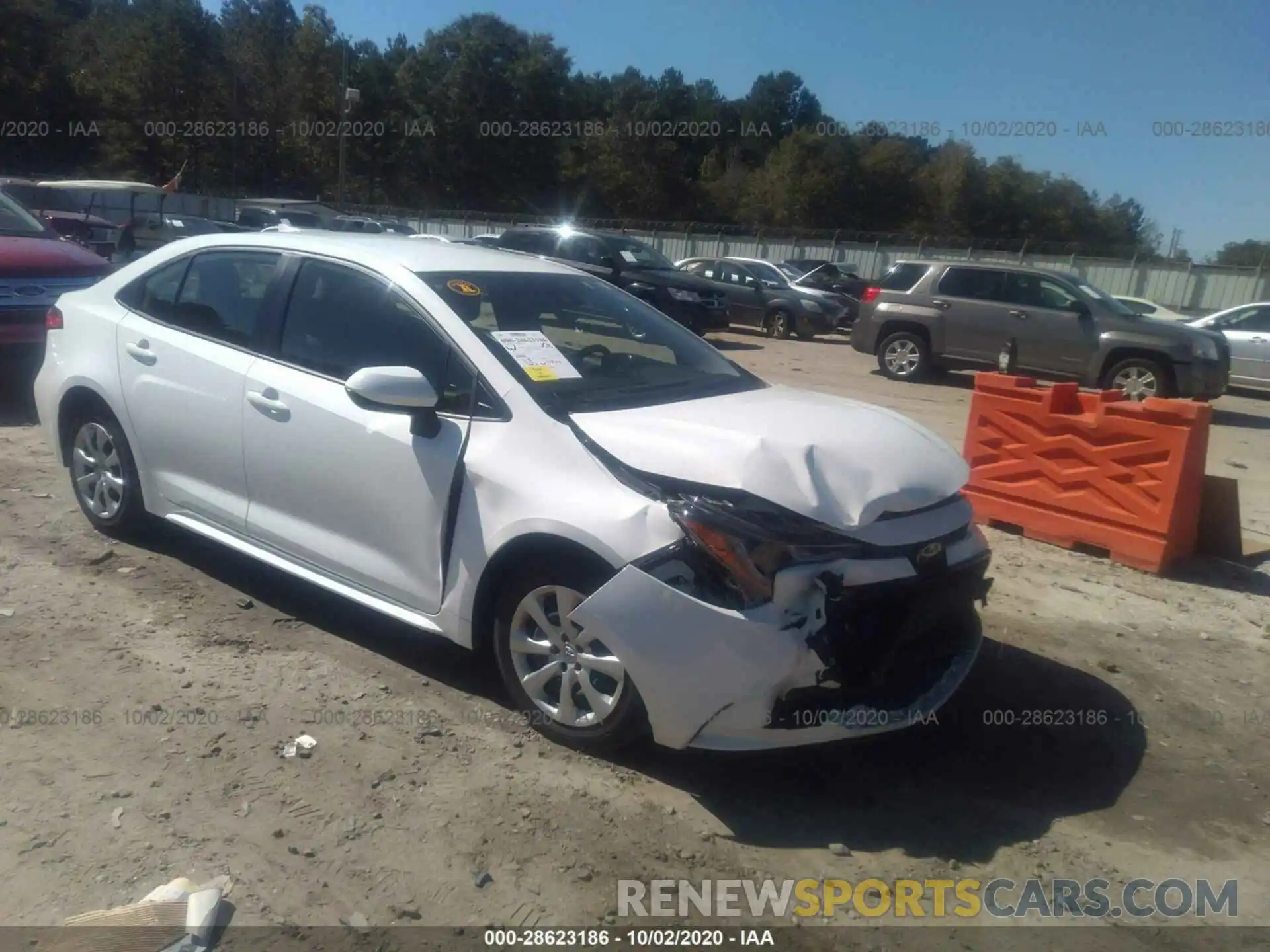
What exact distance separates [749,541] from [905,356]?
13.0 m

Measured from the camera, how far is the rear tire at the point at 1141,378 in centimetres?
1323

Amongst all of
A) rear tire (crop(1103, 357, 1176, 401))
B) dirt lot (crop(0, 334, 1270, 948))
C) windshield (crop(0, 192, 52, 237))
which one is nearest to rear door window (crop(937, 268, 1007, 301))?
rear tire (crop(1103, 357, 1176, 401))

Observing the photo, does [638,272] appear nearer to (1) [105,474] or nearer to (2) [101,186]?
(2) [101,186]

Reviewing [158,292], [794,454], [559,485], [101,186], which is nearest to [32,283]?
[158,292]

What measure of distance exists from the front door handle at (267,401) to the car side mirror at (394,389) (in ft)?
2.31

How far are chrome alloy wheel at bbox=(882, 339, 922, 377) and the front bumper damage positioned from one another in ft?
41.0

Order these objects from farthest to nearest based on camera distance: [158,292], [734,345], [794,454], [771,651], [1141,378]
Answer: [734,345]
[1141,378]
[158,292]
[794,454]
[771,651]

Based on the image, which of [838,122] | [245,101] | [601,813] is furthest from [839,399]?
[838,122]

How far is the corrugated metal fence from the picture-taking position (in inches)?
1187

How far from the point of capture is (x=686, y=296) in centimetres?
1817

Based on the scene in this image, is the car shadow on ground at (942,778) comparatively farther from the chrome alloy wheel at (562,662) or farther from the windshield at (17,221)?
the windshield at (17,221)

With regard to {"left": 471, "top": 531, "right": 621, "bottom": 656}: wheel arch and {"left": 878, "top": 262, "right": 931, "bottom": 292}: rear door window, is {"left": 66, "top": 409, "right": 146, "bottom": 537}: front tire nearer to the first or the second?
{"left": 471, "top": 531, "right": 621, "bottom": 656}: wheel arch

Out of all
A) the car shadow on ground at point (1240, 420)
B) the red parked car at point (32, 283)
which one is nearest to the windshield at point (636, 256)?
the car shadow on ground at point (1240, 420)

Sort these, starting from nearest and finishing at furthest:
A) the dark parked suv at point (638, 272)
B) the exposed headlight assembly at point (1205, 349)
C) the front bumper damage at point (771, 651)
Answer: the front bumper damage at point (771, 651), the exposed headlight assembly at point (1205, 349), the dark parked suv at point (638, 272)
